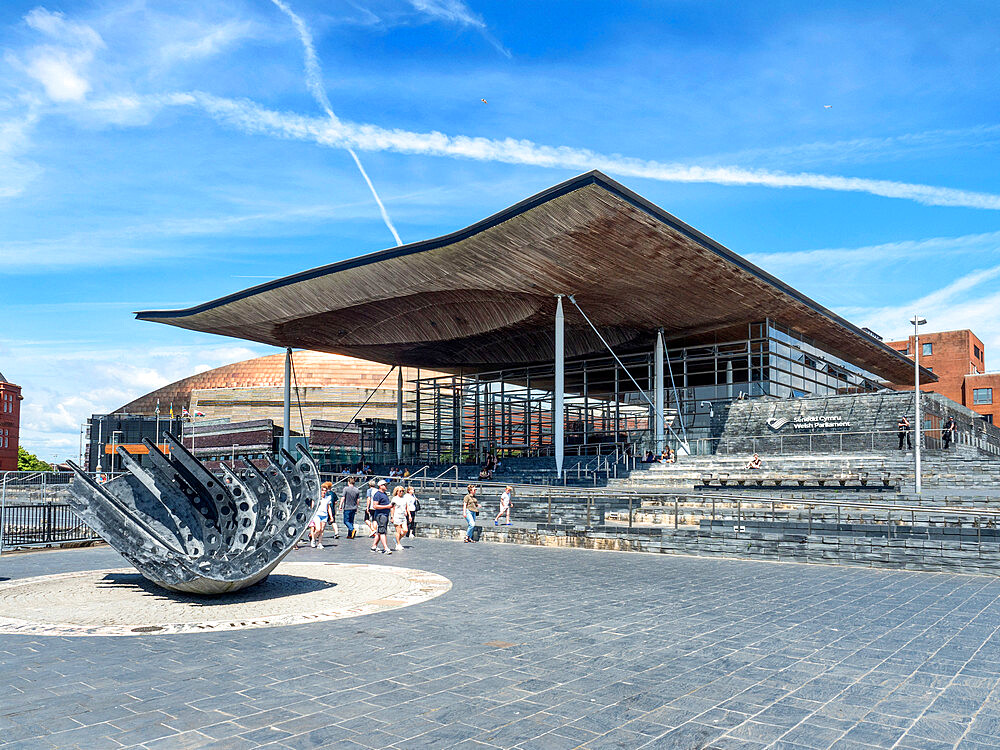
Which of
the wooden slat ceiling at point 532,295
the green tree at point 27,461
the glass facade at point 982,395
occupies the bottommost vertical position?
the green tree at point 27,461

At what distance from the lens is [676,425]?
134 feet

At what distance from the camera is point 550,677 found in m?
6.25

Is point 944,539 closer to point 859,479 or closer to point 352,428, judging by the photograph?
point 859,479

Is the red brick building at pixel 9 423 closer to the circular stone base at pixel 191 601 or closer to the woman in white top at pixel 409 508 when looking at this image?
the woman in white top at pixel 409 508

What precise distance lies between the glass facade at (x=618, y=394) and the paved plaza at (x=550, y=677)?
30489 mm

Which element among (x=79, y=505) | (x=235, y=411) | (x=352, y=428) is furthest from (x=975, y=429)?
(x=235, y=411)

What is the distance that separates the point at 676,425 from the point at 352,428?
29.9 metres

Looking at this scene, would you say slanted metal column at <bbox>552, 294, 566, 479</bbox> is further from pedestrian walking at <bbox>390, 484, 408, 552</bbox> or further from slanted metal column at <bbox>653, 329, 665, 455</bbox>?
pedestrian walking at <bbox>390, 484, 408, 552</bbox>

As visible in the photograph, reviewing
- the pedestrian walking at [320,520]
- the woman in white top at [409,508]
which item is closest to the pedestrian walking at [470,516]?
the woman in white top at [409,508]

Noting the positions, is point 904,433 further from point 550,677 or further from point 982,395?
point 982,395

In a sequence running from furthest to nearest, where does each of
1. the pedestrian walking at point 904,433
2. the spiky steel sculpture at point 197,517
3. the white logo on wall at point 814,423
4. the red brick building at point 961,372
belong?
the red brick building at point 961,372 → the white logo on wall at point 814,423 → the pedestrian walking at point 904,433 → the spiky steel sculpture at point 197,517

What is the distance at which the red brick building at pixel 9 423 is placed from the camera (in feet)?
325

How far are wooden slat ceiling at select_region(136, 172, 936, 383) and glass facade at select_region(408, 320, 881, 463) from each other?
1.26 metres

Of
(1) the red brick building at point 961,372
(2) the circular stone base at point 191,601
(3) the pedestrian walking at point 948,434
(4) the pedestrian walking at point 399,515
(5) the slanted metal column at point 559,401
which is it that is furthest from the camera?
(1) the red brick building at point 961,372
